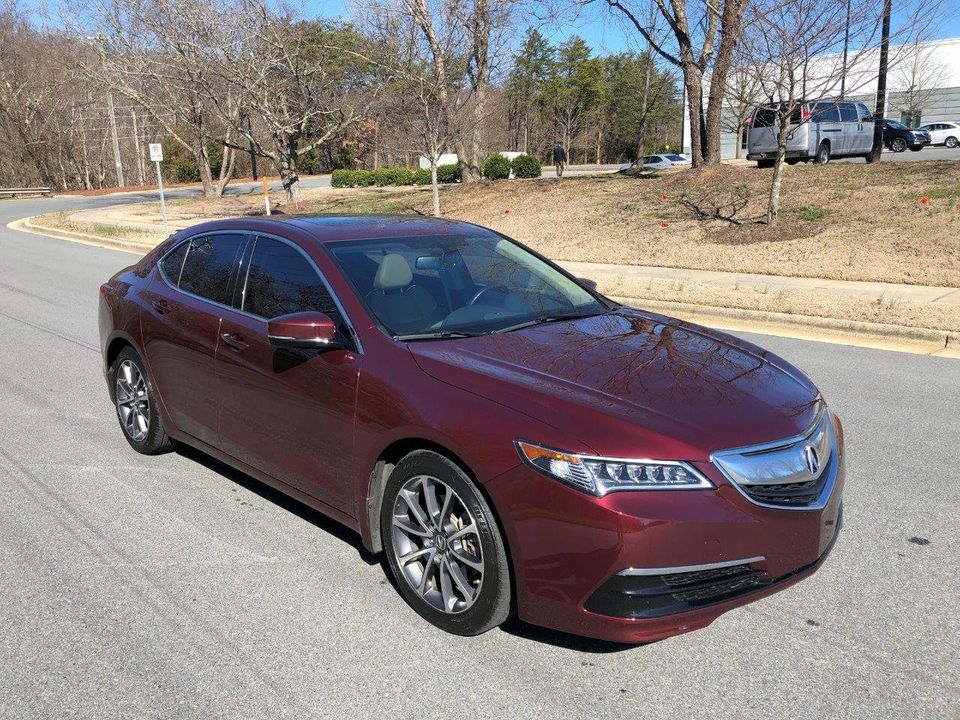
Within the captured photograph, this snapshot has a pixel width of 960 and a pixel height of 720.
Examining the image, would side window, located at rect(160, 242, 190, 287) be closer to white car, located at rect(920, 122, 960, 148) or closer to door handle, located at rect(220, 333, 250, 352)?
door handle, located at rect(220, 333, 250, 352)

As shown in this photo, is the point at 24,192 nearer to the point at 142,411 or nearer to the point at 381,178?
the point at 381,178

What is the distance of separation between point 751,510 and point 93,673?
8.19 ft

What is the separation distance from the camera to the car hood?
3.10 metres


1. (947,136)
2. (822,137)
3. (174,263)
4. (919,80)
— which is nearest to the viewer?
(174,263)

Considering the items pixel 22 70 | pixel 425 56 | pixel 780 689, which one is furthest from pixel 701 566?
pixel 22 70

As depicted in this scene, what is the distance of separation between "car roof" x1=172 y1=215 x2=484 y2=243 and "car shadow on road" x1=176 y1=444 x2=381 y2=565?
144cm

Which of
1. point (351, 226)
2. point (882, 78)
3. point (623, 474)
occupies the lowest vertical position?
point (623, 474)

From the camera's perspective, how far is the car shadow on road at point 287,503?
14.5ft

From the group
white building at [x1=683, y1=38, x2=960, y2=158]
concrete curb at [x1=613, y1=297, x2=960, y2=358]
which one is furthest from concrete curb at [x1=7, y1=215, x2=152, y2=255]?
white building at [x1=683, y1=38, x2=960, y2=158]

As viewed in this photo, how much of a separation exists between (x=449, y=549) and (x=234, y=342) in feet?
5.90

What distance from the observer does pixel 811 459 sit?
3332 millimetres

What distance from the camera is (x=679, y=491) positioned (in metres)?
2.98

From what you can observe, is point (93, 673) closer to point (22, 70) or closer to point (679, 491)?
A: point (679, 491)

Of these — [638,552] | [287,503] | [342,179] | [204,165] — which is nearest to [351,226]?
[287,503]
